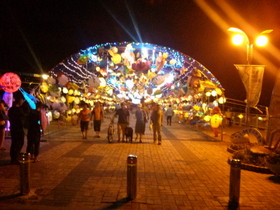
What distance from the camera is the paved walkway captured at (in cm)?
486

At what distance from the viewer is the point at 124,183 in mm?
5980

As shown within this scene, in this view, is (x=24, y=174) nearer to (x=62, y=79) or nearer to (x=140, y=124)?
(x=140, y=124)

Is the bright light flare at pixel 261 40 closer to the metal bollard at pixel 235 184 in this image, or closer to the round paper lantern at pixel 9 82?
the metal bollard at pixel 235 184

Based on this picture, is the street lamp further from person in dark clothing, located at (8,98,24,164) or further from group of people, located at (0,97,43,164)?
person in dark clothing, located at (8,98,24,164)

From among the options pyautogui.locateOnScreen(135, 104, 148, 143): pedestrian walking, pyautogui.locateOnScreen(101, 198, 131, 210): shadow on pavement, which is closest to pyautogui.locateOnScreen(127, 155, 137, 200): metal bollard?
pyautogui.locateOnScreen(101, 198, 131, 210): shadow on pavement

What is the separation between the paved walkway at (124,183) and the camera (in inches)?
191

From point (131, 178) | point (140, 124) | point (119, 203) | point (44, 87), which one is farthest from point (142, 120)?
point (119, 203)

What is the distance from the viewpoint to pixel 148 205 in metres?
4.79

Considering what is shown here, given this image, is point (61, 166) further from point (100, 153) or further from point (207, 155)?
point (207, 155)

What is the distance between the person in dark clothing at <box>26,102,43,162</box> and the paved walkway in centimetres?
42

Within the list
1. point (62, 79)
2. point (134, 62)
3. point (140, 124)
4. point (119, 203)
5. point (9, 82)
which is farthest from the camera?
point (134, 62)

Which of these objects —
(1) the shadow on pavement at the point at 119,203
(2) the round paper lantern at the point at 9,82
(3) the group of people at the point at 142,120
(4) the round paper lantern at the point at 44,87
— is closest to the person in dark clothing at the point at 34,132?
(1) the shadow on pavement at the point at 119,203

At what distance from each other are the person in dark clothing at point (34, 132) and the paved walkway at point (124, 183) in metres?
0.42

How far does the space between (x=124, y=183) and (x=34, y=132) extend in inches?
128
